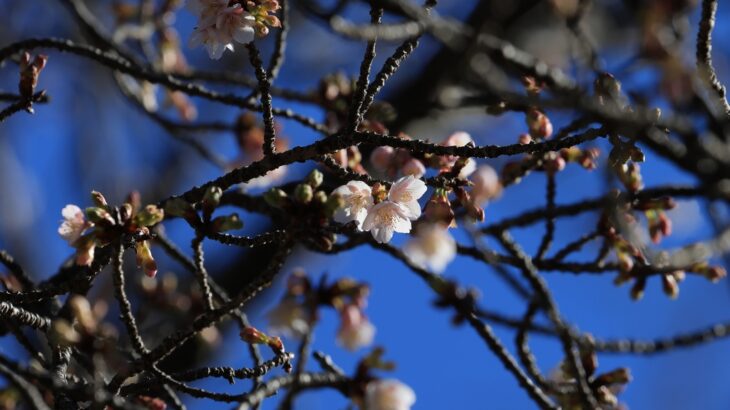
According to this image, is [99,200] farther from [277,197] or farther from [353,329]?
→ [353,329]

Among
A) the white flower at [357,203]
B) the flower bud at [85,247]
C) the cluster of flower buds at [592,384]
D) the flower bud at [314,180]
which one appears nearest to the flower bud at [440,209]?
the white flower at [357,203]

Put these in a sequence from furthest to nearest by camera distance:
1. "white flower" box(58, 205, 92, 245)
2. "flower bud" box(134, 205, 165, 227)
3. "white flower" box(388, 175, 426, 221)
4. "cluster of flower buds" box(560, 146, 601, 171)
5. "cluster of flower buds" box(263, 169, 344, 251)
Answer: "cluster of flower buds" box(560, 146, 601, 171) < "white flower" box(388, 175, 426, 221) < "white flower" box(58, 205, 92, 245) < "flower bud" box(134, 205, 165, 227) < "cluster of flower buds" box(263, 169, 344, 251)

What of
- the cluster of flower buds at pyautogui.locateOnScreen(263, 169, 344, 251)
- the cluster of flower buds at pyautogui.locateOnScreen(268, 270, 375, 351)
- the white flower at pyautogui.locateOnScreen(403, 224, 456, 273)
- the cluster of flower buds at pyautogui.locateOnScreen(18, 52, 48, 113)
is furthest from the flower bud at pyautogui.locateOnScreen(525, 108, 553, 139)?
the cluster of flower buds at pyautogui.locateOnScreen(18, 52, 48, 113)

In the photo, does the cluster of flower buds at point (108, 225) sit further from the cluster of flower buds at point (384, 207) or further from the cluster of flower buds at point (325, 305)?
the cluster of flower buds at point (325, 305)

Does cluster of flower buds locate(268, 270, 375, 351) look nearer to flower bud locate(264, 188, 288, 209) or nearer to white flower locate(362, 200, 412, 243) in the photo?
white flower locate(362, 200, 412, 243)

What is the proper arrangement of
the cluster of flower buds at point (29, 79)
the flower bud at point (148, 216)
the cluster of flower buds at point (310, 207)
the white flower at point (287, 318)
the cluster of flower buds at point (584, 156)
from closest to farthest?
the cluster of flower buds at point (310, 207) < the flower bud at point (148, 216) < the cluster of flower buds at point (29, 79) < the cluster of flower buds at point (584, 156) < the white flower at point (287, 318)

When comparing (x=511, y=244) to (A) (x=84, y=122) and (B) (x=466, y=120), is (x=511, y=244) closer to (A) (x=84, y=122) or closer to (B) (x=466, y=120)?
(B) (x=466, y=120)

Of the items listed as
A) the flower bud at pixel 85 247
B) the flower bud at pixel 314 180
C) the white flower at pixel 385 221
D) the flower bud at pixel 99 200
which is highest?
the white flower at pixel 385 221

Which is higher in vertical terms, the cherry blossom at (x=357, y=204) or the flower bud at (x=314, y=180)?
the cherry blossom at (x=357, y=204)
